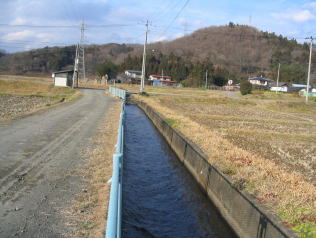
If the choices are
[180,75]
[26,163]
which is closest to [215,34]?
[180,75]

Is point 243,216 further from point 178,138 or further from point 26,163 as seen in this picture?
point 178,138

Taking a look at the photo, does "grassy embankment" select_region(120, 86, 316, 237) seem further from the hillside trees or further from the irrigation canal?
the hillside trees

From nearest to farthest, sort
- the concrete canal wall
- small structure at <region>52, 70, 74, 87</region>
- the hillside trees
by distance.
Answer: the concrete canal wall
small structure at <region>52, 70, 74, 87</region>
the hillside trees

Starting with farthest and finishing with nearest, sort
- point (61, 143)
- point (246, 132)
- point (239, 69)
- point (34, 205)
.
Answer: point (239, 69) < point (246, 132) < point (61, 143) < point (34, 205)

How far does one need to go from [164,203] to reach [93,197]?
2.04m

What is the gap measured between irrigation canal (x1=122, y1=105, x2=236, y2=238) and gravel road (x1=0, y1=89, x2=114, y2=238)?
1355 millimetres

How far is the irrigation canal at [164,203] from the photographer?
663 cm

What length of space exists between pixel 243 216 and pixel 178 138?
296 inches

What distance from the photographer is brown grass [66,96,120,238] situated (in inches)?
206

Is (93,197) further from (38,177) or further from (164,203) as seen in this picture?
(164,203)

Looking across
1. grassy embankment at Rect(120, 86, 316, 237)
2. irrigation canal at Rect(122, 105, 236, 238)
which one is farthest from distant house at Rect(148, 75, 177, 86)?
irrigation canal at Rect(122, 105, 236, 238)

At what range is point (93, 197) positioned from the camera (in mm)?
6535

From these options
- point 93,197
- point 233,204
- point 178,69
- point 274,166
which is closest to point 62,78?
point 274,166

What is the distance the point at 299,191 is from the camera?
664cm
